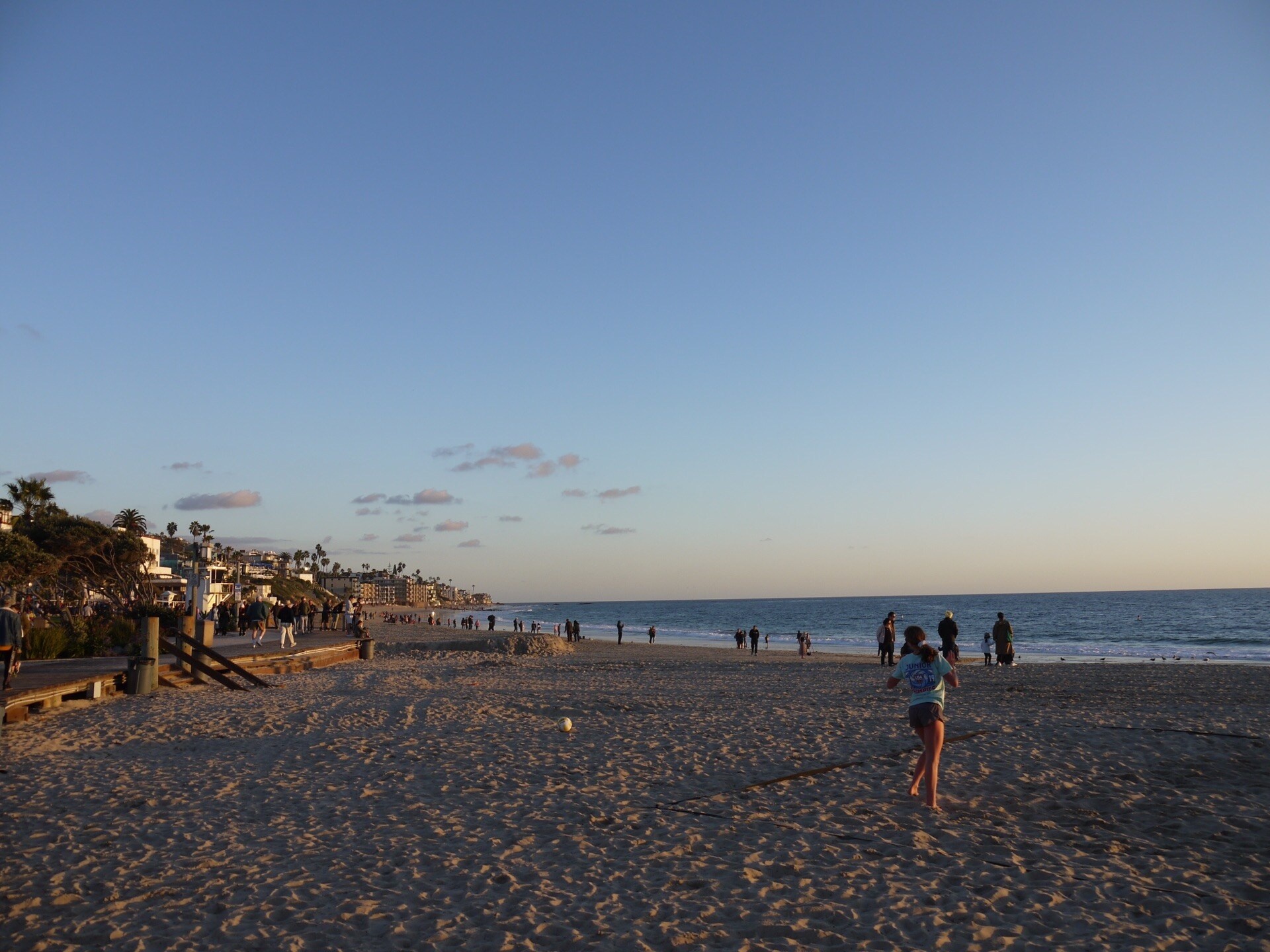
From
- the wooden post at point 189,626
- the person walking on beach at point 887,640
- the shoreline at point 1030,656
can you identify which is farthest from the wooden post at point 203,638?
the shoreline at point 1030,656

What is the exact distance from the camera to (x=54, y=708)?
12.9 metres

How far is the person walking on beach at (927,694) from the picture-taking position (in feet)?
23.7

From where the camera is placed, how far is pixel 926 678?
723 centimetres

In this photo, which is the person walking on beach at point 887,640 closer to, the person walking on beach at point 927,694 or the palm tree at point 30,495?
the person walking on beach at point 927,694

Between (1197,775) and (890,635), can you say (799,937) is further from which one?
(890,635)

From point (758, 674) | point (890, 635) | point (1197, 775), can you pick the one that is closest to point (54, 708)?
point (1197, 775)

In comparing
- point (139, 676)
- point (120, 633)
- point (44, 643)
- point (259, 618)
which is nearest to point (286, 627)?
point (259, 618)

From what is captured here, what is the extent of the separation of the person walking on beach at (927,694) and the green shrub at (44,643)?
20167mm

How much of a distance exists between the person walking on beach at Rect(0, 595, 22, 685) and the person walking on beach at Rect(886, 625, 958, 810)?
414 inches

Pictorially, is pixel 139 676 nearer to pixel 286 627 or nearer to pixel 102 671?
pixel 102 671

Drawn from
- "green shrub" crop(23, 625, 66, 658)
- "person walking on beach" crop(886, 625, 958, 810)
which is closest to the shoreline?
"person walking on beach" crop(886, 625, 958, 810)

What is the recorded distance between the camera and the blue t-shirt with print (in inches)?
284

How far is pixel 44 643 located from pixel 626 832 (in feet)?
63.1

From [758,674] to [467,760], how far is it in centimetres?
1544
